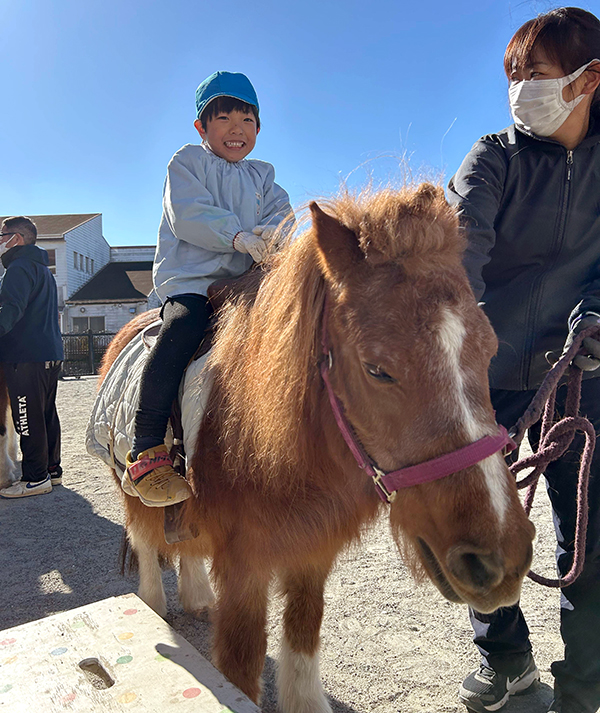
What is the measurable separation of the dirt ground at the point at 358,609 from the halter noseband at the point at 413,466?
0.82m

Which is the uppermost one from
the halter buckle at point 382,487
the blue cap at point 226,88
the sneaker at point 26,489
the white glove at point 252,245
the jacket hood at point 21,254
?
the blue cap at point 226,88

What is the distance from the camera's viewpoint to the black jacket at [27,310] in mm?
4883

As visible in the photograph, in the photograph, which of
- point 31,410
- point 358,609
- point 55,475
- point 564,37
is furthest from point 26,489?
point 564,37

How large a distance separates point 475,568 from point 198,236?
176 cm

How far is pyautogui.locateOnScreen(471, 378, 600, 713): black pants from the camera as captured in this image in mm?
1953

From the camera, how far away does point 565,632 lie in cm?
203

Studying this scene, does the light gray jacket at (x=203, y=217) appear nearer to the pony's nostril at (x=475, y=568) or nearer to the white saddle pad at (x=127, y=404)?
the white saddle pad at (x=127, y=404)

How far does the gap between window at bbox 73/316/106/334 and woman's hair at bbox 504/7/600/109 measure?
27964mm

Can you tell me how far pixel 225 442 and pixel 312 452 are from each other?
1.24 ft

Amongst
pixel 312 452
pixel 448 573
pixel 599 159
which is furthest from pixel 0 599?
pixel 599 159

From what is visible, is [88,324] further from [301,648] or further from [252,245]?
[301,648]

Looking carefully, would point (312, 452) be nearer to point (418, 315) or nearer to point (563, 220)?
point (418, 315)

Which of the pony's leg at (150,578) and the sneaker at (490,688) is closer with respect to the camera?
the sneaker at (490,688)

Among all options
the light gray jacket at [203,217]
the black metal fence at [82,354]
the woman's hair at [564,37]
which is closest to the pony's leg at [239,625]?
the light gray jacket at [203,217]
